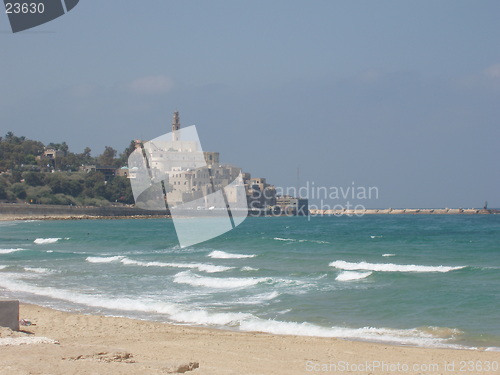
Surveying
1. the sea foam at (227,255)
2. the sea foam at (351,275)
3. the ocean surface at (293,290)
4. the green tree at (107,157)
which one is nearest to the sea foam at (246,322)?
the ocean surface at (293,290)

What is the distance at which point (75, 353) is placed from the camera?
8.12 m

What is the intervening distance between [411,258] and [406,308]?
13.3 meters

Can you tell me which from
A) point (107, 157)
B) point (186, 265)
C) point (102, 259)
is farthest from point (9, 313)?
point (107, 157)

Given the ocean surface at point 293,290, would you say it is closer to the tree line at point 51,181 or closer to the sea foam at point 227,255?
the sea foam at point 227,255

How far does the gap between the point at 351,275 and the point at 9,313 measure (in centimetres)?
1215

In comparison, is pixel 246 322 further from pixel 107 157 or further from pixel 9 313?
pixel 107 157

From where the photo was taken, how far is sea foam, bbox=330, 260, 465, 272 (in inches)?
877

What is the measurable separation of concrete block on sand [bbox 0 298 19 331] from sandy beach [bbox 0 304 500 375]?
70cm

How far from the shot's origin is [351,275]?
2044 cm

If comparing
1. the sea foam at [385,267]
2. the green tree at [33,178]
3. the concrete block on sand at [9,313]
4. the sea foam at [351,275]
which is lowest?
the sea foam at [385,267]

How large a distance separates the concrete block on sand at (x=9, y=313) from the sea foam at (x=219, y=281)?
354 inches

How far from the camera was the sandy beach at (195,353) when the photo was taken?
7.70m

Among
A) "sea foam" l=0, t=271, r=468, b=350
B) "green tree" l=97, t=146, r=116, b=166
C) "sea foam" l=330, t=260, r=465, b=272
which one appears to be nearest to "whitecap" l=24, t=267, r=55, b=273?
"sea foam" l=0, t=271, r=468, b=350

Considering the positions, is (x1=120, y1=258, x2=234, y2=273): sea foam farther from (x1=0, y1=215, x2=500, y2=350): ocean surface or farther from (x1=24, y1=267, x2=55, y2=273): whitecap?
(x1=24, y1=267, x2=55, y2=273): whitecap
